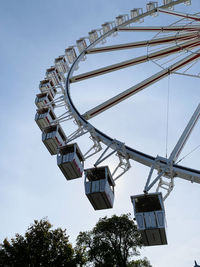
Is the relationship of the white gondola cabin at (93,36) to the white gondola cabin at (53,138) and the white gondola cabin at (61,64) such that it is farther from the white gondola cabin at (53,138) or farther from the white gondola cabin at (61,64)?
the white gondola cabin at (53,138)

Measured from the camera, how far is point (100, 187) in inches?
476

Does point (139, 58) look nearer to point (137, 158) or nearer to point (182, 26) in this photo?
point (182, 26)

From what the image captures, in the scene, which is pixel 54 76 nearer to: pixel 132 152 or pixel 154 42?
pixel 154 42

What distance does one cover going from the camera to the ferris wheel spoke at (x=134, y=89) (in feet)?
49.5

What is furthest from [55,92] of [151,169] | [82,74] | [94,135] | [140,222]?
[140,222]

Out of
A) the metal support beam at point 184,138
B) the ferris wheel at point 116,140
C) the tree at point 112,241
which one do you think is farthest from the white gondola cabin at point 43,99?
the tree at point 112,241

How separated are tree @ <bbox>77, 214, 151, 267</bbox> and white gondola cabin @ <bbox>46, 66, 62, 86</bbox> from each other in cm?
2102

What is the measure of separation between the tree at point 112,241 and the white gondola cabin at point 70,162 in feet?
75.7

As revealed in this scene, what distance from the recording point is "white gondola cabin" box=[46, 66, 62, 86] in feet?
72.3

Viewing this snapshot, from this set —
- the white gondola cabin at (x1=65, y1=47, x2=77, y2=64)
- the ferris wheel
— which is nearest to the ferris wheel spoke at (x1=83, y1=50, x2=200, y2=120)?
the ferris wheel

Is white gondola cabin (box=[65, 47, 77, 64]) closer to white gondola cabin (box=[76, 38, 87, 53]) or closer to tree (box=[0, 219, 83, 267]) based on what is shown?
white gondola cabin (box=[76, 38, 87, 53])

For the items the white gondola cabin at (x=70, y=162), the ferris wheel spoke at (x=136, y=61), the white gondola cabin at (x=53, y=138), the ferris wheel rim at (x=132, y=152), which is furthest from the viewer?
the ferris wheel spoke at (x=136, y=61)

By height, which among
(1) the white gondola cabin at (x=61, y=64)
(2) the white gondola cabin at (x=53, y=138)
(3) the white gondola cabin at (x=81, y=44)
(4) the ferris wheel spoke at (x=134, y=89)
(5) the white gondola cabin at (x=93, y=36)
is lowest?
(2) the white gondola cabin at (x=53, y=138)

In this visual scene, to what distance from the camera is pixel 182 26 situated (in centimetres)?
1884
